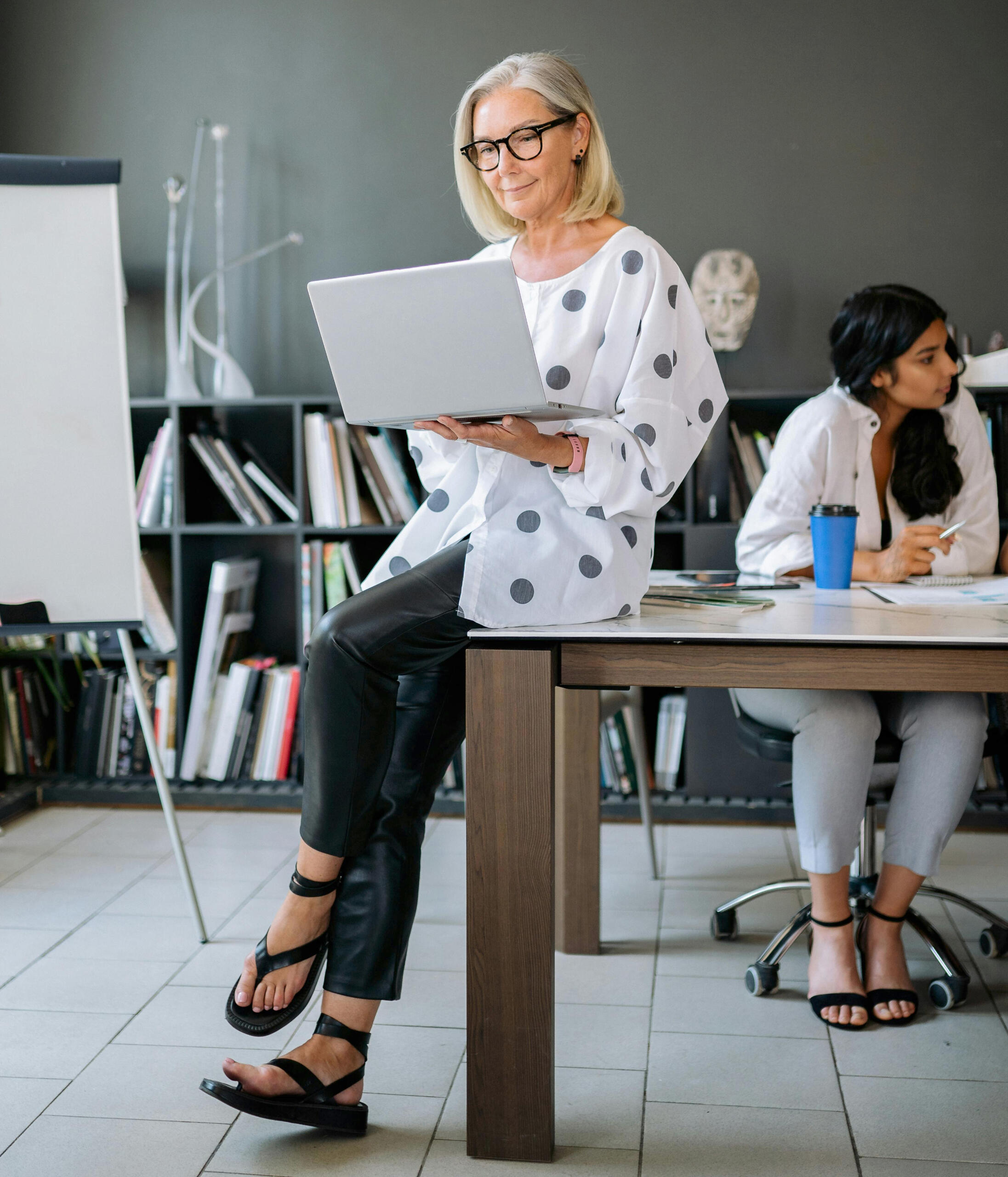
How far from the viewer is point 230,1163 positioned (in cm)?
139

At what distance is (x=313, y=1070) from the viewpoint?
1.45m

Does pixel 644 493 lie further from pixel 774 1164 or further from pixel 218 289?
pixel 218 289

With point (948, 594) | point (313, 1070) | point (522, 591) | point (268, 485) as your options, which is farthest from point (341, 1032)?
point (268, 485)

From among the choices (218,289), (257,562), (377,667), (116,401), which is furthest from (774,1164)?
(218,289)

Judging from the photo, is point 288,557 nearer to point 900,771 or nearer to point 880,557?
point 880,557

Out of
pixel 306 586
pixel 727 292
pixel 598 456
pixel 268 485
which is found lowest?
pixel 306 586

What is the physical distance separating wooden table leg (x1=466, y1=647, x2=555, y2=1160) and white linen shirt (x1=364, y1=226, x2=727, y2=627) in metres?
0.10

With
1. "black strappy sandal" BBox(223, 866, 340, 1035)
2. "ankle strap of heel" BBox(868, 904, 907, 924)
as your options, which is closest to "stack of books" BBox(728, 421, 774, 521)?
"ankle strap of heel" BBox(868, 904, 907, 924)

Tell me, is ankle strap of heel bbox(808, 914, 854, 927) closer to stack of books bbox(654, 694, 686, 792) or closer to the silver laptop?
the silver laptop

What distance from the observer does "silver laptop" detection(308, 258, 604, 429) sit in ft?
4.05

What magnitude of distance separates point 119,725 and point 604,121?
6.91ft

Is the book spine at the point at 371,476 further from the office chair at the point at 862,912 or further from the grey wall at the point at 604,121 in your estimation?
the office chair at the point at 862,912

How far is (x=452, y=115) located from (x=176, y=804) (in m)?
2.02

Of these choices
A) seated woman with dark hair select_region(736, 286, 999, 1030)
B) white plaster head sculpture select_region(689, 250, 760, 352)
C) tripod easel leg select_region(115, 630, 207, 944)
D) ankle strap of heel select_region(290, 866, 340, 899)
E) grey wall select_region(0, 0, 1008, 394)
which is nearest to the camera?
ankle strap of heel select_region(290, 866, 340, 899)
